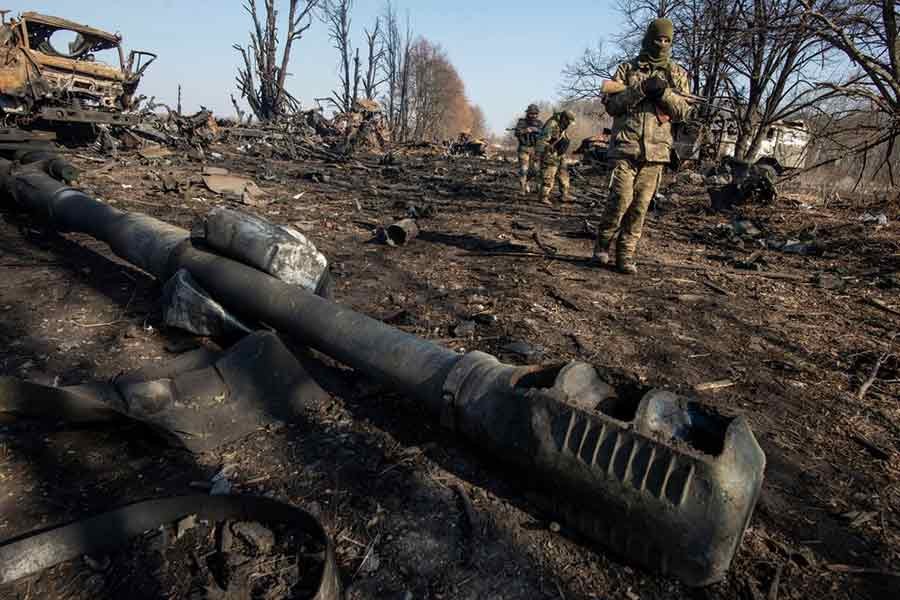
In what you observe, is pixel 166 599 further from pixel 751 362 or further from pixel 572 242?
pixel 572 242

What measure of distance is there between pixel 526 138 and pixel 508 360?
951cm

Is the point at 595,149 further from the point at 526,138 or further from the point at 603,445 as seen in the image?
the point at 603,445

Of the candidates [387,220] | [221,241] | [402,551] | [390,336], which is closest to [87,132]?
[387,220]

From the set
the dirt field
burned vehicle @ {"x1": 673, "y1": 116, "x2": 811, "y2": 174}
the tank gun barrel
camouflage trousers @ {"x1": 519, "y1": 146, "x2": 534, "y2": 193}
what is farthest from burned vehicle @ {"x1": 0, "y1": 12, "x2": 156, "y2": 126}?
burned vehicle @ {"x1": 673, "y1": 116, "x2": 811, "y2": 174}

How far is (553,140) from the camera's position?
8.88 metres

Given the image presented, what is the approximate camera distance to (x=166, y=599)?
1.36 metres

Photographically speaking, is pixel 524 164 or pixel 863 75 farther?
pixel 524 164

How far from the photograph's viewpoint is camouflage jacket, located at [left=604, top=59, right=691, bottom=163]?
428cm

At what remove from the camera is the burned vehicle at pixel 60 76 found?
9602 millimetres

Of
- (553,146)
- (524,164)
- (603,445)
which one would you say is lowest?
(603,445)

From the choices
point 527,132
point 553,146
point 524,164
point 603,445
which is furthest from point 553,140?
point 603,445

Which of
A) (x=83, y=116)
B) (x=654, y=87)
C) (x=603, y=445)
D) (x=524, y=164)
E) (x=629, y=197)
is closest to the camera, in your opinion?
(x=603, y=445)

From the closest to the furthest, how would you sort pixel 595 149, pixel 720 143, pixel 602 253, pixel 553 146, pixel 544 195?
pixel 602 253, pixel 553 146, pixel 544 195, pixel 720 143, pixel 595 149

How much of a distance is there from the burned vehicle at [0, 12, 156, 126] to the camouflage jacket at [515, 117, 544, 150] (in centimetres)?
861
